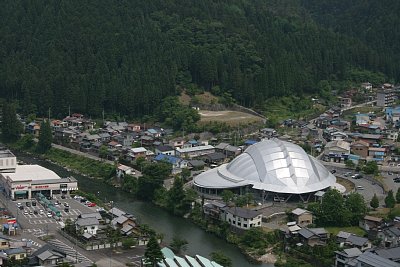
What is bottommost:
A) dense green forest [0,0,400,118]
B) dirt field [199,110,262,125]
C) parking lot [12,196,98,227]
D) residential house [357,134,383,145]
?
parking lot [12,196,98,227]

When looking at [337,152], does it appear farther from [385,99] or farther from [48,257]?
[48,257]

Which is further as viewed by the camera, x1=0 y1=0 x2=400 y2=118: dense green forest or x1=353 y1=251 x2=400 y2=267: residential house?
x1=0 y1=0 x2=400 y2=118: dense green forest

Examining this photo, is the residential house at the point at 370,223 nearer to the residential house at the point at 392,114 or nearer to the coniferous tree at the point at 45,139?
the residential house at the point at 392,114

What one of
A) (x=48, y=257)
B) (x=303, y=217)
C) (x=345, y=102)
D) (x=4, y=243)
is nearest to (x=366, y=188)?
(x=303, y=217)

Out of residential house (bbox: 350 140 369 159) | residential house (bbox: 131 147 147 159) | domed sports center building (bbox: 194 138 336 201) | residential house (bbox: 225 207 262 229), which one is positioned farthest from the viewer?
residential house (bbox: 350 140 369 159)

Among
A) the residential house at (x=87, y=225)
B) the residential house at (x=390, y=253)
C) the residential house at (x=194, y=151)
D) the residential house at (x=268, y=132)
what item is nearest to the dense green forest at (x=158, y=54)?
the residential house at (x=268, y=132)

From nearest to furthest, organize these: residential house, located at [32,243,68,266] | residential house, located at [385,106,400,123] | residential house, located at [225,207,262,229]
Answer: residential house, located at [32,243,68,266]
residential house, located at [225,207,262,229]
residential house, located at [385,106,400,123]

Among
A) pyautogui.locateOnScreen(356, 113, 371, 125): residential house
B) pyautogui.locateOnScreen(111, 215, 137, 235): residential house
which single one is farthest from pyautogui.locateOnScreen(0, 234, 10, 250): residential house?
pyautogui.locateOnScreen(356, 113, 371, 125): residential house

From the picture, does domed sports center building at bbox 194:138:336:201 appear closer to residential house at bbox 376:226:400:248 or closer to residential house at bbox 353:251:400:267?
residential house at bbox 376:226:400:248
